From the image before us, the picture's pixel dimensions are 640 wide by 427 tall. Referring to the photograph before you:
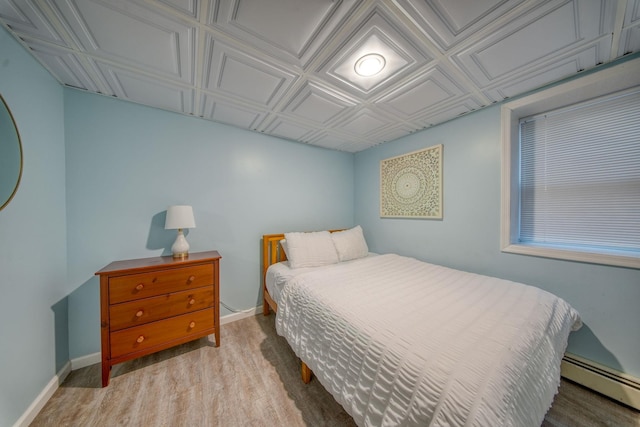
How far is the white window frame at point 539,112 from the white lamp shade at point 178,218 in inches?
115

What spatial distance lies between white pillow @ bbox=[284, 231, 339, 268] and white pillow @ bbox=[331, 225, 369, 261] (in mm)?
81

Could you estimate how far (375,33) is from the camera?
44.3 inches

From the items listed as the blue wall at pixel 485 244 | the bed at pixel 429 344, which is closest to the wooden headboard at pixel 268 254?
the bed at pixel 429 344

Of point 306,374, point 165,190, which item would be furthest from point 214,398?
point 165,190

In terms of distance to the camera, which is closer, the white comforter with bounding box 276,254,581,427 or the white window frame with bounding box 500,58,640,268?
the white comforter with bounding box 276,254,581,427

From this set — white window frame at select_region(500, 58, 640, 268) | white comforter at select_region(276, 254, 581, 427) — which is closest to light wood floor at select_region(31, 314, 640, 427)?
white comforter at select_region(276, 254, 581, 427)

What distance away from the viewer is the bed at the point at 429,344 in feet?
2.46

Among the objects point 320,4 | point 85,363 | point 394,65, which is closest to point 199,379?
point 85,363

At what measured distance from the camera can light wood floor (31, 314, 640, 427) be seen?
4.06 ft

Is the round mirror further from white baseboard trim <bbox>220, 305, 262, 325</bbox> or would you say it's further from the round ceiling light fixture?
the round ceiling light fixture

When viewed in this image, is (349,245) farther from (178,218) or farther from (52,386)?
(52,386)

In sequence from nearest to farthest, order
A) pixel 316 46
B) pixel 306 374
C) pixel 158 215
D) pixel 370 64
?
pixel 316 46
pixel 370 64
pixel 306 374
pixel 158 215

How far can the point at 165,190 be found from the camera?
1993mm

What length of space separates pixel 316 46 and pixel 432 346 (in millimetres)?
1734
